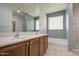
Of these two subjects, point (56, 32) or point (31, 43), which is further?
point (56, 32)

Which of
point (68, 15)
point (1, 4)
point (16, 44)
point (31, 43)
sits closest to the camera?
point (16, 44)

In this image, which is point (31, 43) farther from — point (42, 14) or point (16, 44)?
point (42, 14)

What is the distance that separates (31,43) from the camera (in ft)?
4.72

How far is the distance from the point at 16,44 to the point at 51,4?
80cm

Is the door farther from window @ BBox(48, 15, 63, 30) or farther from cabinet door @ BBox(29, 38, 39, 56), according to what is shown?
cabinet door @ BBox(29, 38, 39, 56)

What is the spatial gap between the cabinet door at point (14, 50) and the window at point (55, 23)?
554 mm

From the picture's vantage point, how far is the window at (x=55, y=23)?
5.16 ft

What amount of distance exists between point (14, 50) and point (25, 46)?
18cm

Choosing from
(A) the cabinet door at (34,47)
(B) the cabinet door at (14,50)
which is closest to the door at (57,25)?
(A) the cabinet door at (34,47)

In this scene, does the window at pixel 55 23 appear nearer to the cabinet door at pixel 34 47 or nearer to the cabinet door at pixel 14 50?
the cabinet door at pixel 34 47

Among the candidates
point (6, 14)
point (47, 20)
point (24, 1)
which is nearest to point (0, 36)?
point (6, 14)

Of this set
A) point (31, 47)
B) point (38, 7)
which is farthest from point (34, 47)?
point (38, 7)

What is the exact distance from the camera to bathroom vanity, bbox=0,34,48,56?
1.10 metres

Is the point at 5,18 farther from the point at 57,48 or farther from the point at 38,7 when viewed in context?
the point at 57,48
